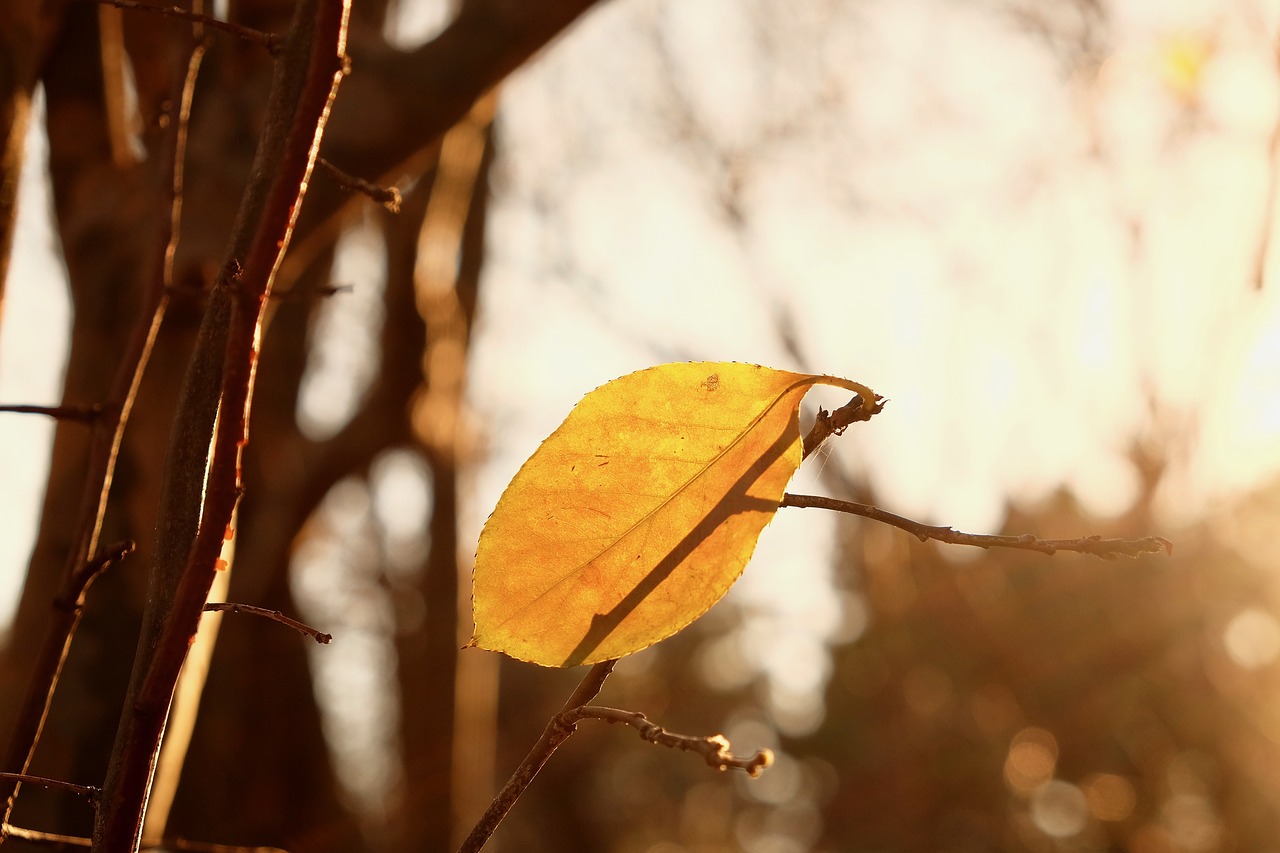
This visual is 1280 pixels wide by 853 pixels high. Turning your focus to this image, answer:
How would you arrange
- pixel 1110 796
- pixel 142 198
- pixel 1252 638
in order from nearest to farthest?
1. pixel 142 198
2. pixel 1110 796
3. pixel 1252 638

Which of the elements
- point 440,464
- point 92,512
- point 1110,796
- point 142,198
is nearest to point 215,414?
point 92,512

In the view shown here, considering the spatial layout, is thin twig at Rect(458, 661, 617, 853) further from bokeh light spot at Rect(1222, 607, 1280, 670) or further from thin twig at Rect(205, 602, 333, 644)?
bokeh light spot at Rect(1222, 607, 1280, 670)

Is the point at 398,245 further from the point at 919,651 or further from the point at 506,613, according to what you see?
the point at 919,651

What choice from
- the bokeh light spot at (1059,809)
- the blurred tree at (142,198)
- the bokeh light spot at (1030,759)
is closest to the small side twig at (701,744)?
the blurred tree at (142,198)

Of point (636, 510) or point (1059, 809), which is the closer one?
point (636, 510)

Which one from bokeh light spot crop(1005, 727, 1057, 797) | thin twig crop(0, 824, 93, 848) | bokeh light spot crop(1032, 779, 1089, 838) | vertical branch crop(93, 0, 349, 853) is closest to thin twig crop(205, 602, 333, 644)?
vertical branch crop(93, 0, 349, 853)

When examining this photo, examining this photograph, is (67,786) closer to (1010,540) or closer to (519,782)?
(519,782)
